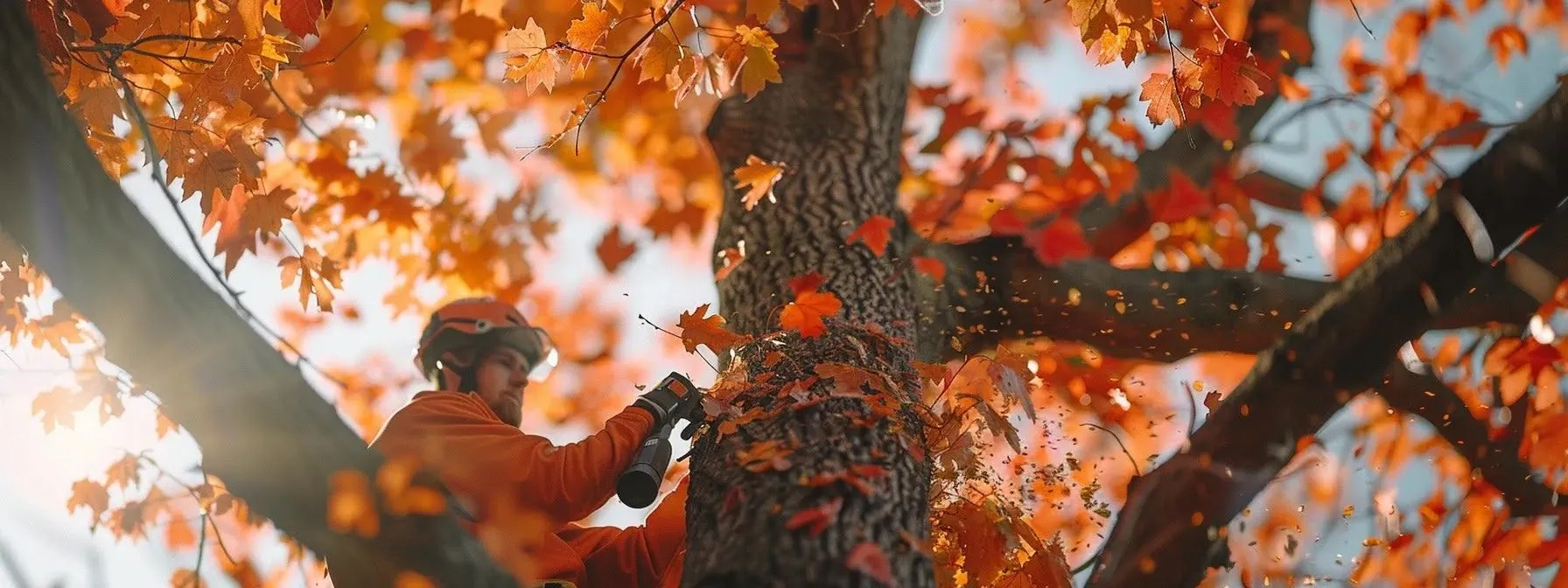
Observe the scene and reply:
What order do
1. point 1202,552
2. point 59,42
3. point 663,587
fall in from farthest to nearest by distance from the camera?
point 663,587 < point 59,42 < point 1202,552

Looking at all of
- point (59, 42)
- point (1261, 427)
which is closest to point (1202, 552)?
point (1261, 427)

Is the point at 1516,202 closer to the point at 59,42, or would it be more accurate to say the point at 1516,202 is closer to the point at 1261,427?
the point at 1261,427

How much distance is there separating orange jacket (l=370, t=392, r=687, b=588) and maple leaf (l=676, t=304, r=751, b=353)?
26cm

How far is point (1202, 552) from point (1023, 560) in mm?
804

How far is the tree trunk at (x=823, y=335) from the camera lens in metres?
2.30

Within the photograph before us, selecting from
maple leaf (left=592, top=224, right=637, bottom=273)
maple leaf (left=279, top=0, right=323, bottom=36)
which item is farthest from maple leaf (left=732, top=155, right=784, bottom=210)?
maple leaf (left=592, top=224, right=637, bottom=273)

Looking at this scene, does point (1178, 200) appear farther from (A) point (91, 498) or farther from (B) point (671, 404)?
(A) point (91, 498)

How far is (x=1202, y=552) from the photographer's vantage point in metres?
2.38

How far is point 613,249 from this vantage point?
6.73 m

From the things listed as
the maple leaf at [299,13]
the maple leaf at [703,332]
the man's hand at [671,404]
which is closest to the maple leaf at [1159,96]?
the maple leaf at [703,332]

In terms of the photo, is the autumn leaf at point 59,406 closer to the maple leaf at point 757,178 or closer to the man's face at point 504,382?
the man's face at point 504,382

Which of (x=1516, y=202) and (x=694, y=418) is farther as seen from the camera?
(x=694, y=418)

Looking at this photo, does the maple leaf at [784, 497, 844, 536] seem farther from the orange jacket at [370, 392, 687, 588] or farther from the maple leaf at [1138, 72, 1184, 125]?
the maple leaf at [1138, 72, 1184, 125]

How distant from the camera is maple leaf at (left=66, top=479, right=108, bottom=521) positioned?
15.5ft
